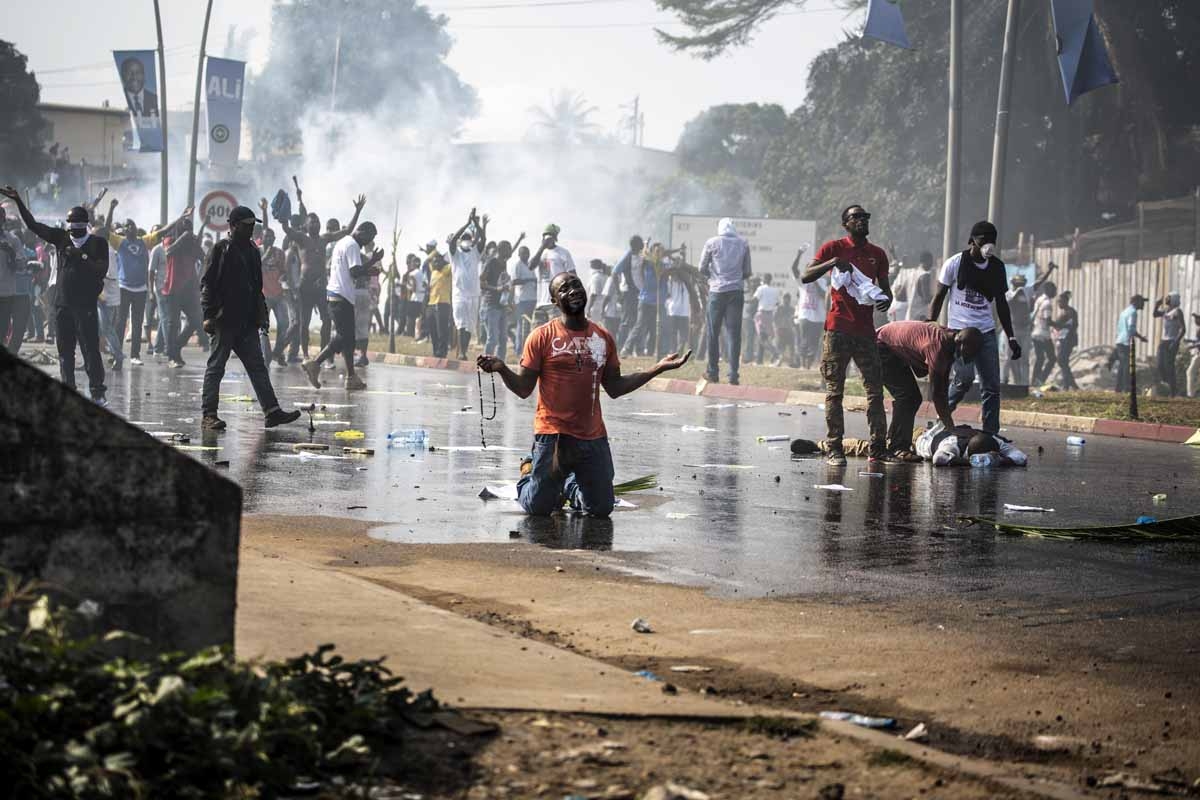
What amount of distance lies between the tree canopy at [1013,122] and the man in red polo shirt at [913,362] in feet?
75.3

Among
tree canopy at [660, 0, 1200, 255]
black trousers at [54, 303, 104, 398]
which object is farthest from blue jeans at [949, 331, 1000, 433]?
tree canopy at [660, 0, 1200, 255]

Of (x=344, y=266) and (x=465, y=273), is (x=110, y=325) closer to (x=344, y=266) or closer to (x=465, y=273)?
(x=465, y=273)

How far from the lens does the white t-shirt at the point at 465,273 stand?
86.6ft

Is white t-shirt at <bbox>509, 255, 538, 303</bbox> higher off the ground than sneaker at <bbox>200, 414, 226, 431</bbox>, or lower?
higher

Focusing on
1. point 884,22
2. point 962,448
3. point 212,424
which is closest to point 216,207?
point 884,22

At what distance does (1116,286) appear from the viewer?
29438mm

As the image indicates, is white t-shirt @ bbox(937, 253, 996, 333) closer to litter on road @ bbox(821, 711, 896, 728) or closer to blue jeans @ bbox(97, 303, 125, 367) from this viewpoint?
litter on road @ bbox(821, 711, 896, 728)

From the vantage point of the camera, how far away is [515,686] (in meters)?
5.01

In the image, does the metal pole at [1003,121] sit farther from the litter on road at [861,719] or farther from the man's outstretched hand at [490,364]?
the litter on road at [861,719]

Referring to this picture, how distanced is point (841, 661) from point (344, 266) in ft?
45.9

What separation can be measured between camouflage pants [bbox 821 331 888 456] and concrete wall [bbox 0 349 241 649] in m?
8.94

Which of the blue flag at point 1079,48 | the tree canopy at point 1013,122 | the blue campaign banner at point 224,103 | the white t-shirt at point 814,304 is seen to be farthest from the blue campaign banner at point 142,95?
the blue flag at point 1079,48

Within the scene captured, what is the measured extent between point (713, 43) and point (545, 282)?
59.1 ft

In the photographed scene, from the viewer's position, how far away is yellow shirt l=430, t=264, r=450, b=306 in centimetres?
2802
